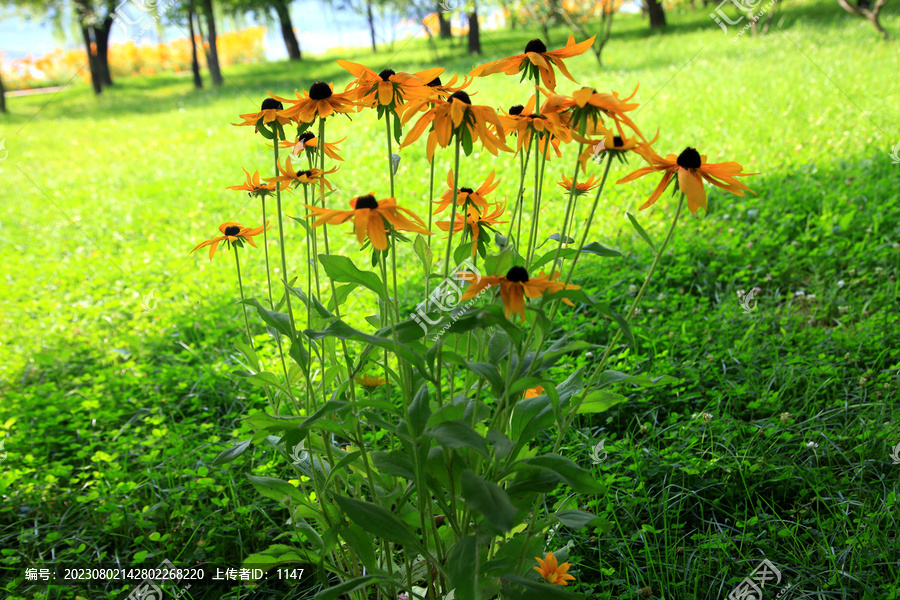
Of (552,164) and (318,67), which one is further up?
(318,67)

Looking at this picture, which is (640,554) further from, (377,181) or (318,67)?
(318,67)

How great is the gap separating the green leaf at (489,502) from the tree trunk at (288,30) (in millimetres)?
18244

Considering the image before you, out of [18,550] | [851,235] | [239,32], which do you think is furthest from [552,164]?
[239,32]

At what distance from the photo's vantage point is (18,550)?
1.84 m

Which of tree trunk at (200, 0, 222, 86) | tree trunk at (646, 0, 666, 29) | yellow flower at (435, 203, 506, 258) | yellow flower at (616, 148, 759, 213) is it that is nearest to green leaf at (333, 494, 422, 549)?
yellow flower at (435, 203, 506, 258)

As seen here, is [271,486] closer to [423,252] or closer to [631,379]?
[423,252]

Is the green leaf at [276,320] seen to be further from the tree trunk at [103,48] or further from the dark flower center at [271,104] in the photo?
the tree trunk at [103,48]

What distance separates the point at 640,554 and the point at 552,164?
11.0 feet

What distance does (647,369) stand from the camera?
7.88 ft

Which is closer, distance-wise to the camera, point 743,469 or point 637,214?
point 743,469

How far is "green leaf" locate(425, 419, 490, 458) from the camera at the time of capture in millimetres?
929

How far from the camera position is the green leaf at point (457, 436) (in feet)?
3.05

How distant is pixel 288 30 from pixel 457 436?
19.3 metres

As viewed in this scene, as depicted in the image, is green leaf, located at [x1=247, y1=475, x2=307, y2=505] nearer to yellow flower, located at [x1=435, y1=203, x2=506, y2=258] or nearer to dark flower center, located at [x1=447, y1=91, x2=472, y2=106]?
yellow flower, located at [x1=435, y1=203, x2=506, y2=258]
